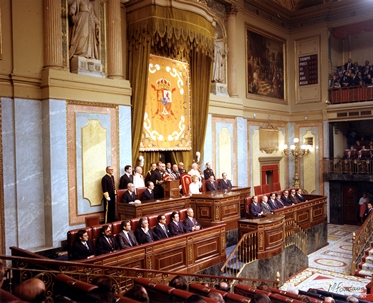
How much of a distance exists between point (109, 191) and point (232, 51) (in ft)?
22.8

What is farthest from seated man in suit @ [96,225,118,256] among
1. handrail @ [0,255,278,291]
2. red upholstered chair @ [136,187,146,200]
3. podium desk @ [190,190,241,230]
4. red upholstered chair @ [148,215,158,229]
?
podium desk @ [190,190,241,230]

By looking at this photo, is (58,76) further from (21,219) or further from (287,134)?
(287,134)

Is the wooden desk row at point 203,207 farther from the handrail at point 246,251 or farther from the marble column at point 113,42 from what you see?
the marble column at point 113,42

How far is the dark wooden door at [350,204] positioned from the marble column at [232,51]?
6019 millimetres

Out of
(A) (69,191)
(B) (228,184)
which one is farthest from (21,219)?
(B) (228,184)

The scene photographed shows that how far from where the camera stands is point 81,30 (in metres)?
8.15

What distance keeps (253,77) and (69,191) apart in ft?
28.5

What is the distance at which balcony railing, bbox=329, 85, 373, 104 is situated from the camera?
13.9 m

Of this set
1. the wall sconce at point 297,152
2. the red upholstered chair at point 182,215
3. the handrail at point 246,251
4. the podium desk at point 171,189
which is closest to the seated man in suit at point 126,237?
the red upholstered chair at point 182,215

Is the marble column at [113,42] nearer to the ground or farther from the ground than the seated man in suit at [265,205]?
farther from the ground

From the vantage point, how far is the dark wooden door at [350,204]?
14.5 metres

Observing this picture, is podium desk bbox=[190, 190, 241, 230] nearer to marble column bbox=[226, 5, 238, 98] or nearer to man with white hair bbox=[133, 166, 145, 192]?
man with white hair bbox=[133, 166, 145, 192]

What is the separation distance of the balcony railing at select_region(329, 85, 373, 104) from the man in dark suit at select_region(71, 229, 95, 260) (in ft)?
39.2

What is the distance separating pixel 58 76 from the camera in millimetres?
7547
